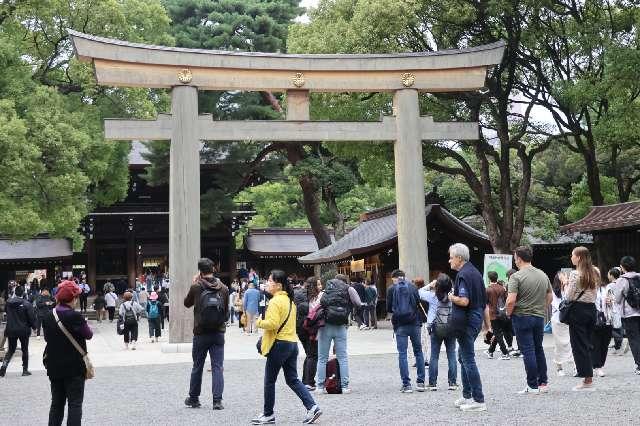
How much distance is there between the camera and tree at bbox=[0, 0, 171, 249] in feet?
73.7

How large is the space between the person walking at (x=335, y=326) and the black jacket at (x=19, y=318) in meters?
6.29

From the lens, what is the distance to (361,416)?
27.1 ft

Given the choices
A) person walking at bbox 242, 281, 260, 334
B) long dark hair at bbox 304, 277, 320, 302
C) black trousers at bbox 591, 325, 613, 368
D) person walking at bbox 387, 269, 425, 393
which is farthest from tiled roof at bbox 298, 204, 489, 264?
person walking at bbox 387, 269, 425, 393

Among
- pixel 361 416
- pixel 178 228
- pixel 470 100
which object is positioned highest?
pixel 470 100

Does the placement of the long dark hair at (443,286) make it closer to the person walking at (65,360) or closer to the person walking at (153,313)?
the person walking at (65,360)

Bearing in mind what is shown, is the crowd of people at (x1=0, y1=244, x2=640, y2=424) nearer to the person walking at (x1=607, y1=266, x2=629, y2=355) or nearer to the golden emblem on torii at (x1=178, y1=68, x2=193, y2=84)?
the person walking at (x1=607, y1=266, x2=629, y2=355)

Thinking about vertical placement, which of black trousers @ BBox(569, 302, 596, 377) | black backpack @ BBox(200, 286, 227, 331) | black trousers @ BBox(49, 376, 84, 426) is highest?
black backpack @ BBox(200, 286, 227, 331)

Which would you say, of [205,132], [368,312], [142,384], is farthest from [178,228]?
[368,312]

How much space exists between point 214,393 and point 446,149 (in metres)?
15.0

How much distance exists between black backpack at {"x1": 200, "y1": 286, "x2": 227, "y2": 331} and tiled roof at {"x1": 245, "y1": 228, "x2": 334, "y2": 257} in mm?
30693

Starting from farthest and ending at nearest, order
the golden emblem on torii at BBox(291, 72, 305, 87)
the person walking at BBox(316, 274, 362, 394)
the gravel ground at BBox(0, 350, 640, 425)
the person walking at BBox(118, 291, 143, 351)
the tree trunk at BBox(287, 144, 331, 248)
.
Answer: the tree trunk at BBox(287, 144, 331, 248)
the golden emblem on torii at BBox(291, 72, 305, 87)
the person walking at BBox(118, 291, 143, 351)
the person walking at BBox(316, 274, 362, 394)
the gravel ground at BBox(0, 350, 640, 425)

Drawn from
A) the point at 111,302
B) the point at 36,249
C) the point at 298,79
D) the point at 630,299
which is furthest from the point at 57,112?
the point at 630,299

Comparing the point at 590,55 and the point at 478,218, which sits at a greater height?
the point at 590,55

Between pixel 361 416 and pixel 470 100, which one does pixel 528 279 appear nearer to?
pixel 361 416
